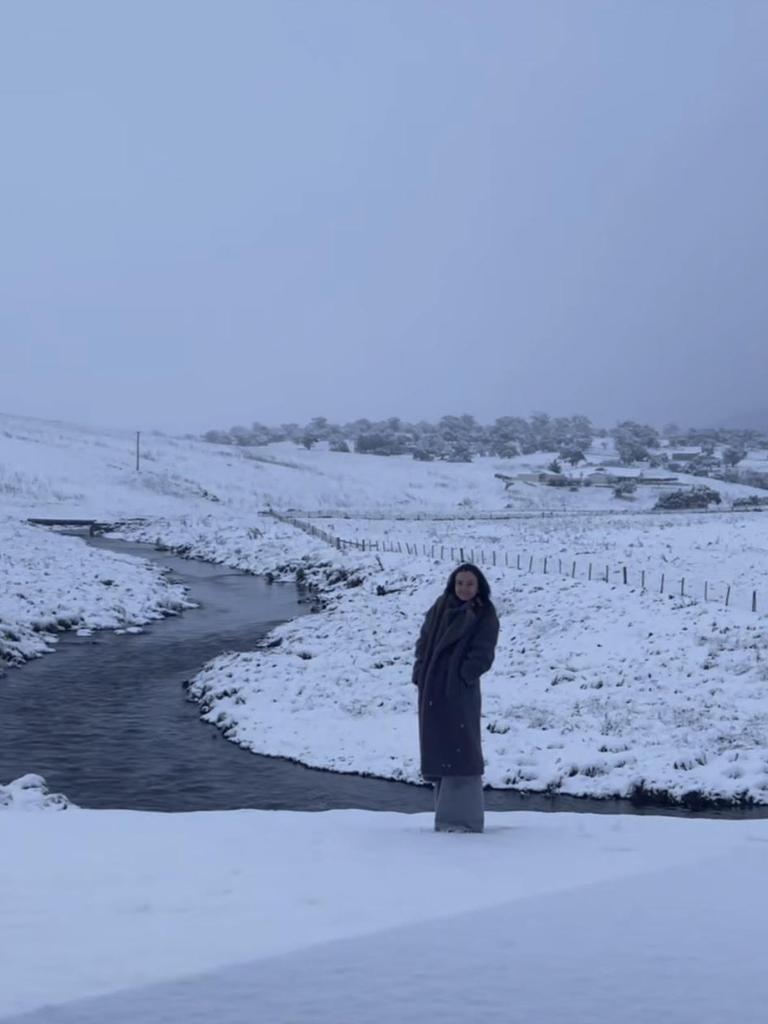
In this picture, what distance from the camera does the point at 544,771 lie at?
1442cm

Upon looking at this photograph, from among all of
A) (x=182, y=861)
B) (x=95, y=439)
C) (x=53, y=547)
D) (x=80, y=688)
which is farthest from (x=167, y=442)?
(x=182, y=861)

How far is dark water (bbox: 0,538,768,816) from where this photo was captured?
1348cm

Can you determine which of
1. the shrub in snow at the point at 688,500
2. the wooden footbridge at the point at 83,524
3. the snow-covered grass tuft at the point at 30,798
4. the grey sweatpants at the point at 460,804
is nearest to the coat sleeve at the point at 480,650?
Result: the grey sweatpants at the point at 460,804

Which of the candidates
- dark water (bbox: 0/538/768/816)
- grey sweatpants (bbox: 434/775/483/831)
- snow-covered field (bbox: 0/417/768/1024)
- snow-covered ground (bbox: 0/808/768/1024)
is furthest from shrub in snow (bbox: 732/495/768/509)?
snow-covered ground (bbox: 0/808/768/1024)

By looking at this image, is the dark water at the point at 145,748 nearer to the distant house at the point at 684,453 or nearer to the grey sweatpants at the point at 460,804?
the grey sweatpants at the point at 460,804

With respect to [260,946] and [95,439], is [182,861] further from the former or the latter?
[95,439]

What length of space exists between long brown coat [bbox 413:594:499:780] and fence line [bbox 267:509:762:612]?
16043 mm

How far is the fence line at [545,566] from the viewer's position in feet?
88.5

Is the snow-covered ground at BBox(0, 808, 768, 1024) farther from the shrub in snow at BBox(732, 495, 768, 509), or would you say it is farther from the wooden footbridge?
the shrub in snow at BBox(732, 495, 768, 509)

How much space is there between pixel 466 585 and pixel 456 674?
27.2 inches

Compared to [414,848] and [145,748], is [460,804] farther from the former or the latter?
[145,748]

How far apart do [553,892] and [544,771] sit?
325 inches

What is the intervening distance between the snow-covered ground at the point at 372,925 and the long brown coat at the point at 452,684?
0.63 m

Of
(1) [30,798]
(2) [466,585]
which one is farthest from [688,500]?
(2) [466,585]
